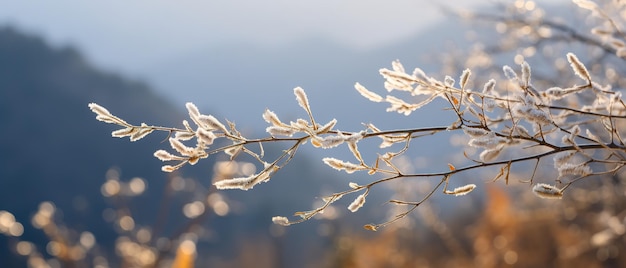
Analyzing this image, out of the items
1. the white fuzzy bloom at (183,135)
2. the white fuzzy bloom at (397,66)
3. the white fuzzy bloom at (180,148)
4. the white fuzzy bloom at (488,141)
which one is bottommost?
the white fuzzy bloom at (488,141)

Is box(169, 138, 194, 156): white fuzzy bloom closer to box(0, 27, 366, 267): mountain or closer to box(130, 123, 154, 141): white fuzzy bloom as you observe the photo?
box(130, 123, 154, 141): white fuzzy bloom

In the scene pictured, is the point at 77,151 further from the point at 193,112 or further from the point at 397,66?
the point at 397,66

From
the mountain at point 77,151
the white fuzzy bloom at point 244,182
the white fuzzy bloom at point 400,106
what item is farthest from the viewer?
Result: the mountain at point 77,151

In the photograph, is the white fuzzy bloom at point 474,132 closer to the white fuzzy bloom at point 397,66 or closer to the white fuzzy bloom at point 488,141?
the white fuzzy bloom at point 488,141

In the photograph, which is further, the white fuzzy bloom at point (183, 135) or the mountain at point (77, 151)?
the mountain at point (77, 151)

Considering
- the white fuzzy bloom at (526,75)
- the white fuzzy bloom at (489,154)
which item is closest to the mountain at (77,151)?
the white fuzzy bloom at (489,154)

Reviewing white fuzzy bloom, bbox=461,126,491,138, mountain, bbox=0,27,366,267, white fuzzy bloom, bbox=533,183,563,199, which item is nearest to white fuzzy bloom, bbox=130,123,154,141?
white fuzzy bloom, bbox=461,126,491,138

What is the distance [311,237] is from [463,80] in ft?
83.7

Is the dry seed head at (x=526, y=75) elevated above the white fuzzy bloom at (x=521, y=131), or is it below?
above

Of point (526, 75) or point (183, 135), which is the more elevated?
point (183, 135)

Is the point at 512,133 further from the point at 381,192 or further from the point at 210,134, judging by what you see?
the point at 381,192

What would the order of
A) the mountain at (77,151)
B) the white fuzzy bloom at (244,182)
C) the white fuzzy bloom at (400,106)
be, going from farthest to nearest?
the mountain at (77,151) → the white fuzzy bloom at (400,106) → the white fuzzy bloom at (244,182)

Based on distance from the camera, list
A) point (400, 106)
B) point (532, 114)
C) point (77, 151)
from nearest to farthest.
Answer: point (532, 114)
point (400, 106)
point (77, 151)

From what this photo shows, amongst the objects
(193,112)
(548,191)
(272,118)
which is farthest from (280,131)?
(548,191)
